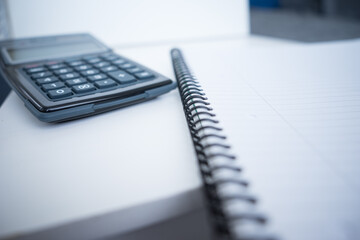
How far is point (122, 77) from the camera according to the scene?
1.02 feet

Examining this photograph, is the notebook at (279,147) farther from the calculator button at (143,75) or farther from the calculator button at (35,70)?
the calculator button at (35,70)

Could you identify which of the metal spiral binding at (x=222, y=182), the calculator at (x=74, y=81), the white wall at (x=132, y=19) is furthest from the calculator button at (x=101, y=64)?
the white wall at (x=132, y=19)

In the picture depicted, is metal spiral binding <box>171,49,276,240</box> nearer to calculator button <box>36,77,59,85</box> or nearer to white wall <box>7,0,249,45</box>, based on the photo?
calculator button <box>36,77,59,85</box>

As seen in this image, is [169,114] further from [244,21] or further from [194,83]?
[244,21]

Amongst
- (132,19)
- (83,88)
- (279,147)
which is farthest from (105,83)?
(132,19)

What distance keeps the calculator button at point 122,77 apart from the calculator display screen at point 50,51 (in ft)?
0.40

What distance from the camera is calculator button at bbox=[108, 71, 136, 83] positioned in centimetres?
30

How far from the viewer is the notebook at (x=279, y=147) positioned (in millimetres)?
151

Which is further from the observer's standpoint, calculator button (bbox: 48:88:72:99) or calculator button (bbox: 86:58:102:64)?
calculator button (bbox: 86:58:102:64)

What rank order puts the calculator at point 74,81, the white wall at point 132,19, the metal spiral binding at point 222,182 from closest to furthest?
1. the metal spiral binding at point 222,182
2. the calculator at point 74,81
3. the white wall at point 132,19

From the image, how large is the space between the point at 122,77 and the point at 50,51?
17cm

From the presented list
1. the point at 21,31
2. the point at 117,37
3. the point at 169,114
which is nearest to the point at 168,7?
the point at 117,37

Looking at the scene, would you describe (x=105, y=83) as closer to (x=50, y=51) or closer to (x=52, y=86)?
(x=52, y=86)

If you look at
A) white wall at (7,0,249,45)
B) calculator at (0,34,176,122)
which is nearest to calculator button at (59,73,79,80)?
calculator at (0,34,176,122)
